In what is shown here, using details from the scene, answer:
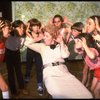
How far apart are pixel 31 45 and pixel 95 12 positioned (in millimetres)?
3235

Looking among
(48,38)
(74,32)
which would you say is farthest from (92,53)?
(74,32)

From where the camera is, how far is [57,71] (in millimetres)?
3203

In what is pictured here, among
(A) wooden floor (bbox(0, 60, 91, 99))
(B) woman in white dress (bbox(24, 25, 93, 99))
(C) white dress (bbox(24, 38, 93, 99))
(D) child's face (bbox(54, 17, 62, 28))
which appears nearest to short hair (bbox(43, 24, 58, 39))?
(B) woman in white dress (bbox(24, 25, 93, 99))

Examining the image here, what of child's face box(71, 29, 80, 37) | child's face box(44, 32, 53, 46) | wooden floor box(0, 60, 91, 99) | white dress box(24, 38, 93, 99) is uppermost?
child's face box(71, 29, 80, 37)

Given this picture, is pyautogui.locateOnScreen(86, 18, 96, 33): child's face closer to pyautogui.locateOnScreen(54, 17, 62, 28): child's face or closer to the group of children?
the group of children

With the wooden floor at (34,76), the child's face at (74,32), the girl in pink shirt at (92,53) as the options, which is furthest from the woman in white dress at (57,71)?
the wooden floor at (34,76)

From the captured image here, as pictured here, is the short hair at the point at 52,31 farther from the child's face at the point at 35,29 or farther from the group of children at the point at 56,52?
the child's face at the point at 35,29

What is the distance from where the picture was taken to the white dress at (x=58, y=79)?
278 cm

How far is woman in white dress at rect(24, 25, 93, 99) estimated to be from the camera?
2.80m

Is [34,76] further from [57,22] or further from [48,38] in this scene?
[48,38]

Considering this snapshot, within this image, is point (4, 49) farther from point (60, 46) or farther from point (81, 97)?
point (81, 97)

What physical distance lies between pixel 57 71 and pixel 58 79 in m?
0.17

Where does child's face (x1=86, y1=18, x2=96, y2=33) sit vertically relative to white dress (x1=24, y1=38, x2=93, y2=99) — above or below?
above

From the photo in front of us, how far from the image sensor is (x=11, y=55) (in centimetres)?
387
